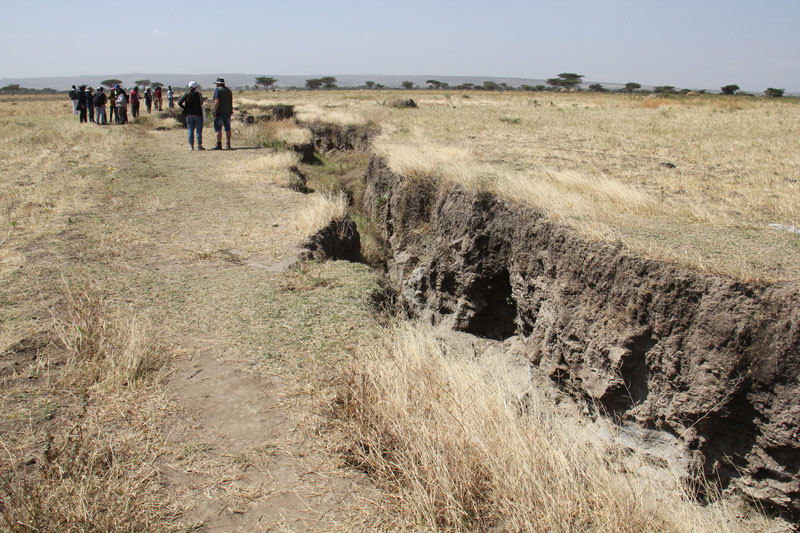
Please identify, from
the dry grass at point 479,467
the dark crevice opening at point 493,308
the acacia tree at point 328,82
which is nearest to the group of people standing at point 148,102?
the dark crevice opening at point 493,308

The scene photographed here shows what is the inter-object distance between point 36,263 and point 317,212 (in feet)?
11.6

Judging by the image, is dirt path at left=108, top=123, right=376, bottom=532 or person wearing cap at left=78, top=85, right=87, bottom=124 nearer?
dirt path at left=108, top=123, right=376, bottom=532

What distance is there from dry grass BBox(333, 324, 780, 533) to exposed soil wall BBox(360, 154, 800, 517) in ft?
1.39

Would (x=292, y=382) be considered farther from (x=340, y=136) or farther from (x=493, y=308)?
(x=340, y=136)

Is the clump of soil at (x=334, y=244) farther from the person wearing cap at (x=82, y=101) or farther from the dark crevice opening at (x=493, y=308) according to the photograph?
the person wearing cap at (x=82, y=101)

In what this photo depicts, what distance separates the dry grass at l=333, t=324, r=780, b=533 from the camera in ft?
8.92

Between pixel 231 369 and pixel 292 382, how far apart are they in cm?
53

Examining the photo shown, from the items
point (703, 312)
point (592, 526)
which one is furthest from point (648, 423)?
point (592, 526)

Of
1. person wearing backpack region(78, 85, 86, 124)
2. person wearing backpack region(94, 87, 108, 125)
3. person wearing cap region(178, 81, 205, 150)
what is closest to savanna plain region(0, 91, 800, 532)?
person wearing cap region(178, 81, 205, 150)

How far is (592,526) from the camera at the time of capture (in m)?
2.72

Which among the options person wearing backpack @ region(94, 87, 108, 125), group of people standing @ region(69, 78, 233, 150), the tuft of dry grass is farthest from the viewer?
person wearing backpack @ region(94, 87, 108, 125)

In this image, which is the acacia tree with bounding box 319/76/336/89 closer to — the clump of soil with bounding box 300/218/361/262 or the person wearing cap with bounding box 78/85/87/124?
the person wearing cap with bounding box 78/85/87/124

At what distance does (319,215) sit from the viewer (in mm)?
7906

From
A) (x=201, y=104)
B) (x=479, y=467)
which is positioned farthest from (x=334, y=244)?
(x=201, y=104)
